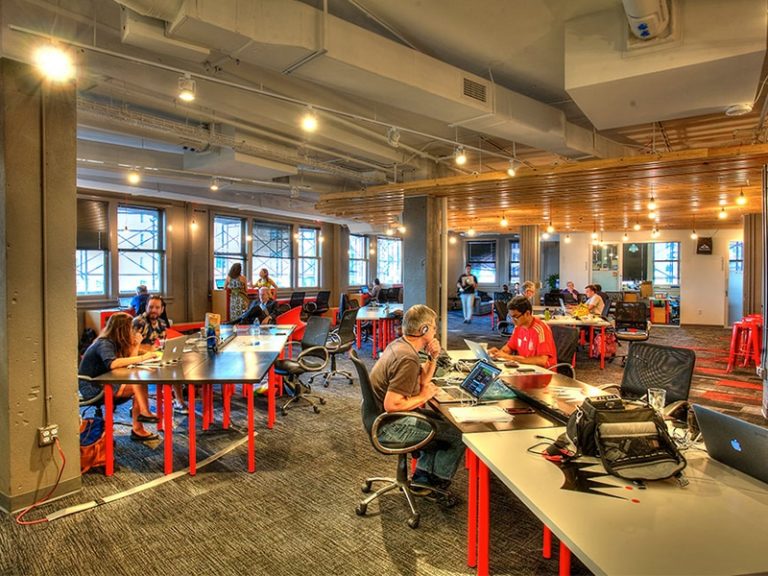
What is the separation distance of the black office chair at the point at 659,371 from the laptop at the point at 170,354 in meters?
3.50

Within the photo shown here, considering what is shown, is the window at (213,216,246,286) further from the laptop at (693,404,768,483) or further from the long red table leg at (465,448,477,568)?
the laptop at (693,404,768,483)

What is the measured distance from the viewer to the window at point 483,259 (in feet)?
61.3

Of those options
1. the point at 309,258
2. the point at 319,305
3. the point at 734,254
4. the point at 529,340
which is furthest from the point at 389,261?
the point at 529,340

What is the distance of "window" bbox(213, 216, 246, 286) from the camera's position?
37.0ft

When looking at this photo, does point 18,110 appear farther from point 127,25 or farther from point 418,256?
point 418,256

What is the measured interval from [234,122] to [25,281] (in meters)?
3.49

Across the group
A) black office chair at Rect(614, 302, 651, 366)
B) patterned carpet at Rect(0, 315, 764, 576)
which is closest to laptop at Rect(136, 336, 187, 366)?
patterned carpet at Rect(0, 315, 764, 576)

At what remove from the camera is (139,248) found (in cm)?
978

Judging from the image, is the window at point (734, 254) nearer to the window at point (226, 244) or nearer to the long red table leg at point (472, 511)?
the window at point (226, 244)

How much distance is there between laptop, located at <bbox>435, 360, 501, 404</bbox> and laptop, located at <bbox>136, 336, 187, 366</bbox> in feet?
7.43

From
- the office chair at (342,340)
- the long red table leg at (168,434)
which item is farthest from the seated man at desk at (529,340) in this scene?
the long red table leg at (168,434)

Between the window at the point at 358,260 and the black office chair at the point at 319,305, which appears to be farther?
the window at the point at 358,260

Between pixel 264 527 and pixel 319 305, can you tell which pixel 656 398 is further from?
pixel 319 305

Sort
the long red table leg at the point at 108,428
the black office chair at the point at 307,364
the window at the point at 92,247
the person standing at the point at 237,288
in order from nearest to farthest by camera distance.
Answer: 1. the long red table leg at the point at 108,428
2. the black office chair at the point at 307,364
3. the person standing at the point at 237,288
4. the window at the point at 92,247
